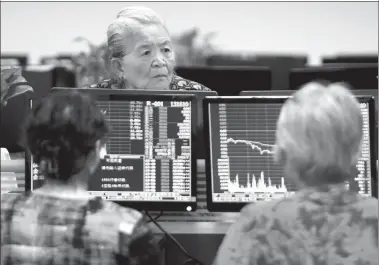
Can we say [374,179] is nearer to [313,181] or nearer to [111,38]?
[313,181]

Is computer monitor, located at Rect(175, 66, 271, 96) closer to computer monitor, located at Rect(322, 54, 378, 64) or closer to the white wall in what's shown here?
computer monitor, located at Rect(322, 54, 378, 64)

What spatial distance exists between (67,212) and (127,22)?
5.46 ft

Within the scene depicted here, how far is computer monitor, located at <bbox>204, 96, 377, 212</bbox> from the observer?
7.70ft

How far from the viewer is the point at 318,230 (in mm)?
1553

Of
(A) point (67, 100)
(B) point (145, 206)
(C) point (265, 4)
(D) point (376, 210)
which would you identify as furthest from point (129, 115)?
(C) point (265, 4)

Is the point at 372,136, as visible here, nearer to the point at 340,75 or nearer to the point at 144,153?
the point at 144,153

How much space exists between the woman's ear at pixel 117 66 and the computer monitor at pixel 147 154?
2.95 ft

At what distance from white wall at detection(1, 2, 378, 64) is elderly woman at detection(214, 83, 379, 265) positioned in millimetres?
6003

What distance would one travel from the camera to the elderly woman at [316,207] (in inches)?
61.1

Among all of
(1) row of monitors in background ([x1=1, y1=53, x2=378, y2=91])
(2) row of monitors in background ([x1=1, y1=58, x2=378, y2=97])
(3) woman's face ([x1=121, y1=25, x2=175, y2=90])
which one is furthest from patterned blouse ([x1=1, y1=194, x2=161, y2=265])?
(1) row of monitors in background ([x1=1, y1=53, x2=378, y2=91])

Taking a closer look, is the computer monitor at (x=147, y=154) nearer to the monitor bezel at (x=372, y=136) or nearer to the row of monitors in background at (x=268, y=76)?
the monitor bezel at (x=372, y=136)

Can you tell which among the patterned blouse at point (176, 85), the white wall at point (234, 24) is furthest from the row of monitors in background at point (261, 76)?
the white wall at point (234, 24)

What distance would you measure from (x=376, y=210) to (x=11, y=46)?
7.28 meters

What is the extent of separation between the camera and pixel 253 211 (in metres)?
1.60
